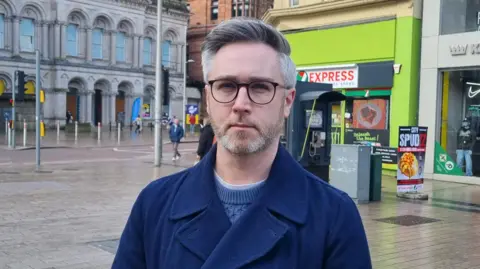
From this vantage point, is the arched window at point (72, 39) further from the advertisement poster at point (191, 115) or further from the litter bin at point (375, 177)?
the litter bin at point (375, 177)

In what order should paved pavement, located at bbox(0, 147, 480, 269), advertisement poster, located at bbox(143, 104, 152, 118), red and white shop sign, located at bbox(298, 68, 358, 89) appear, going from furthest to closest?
advertisement poster, located at bbox(143, 104, 152, 118) → red and white shop sign, located at bbox(298, 68, 358, 89) → paved pavement, located at bbox(0, 147, 480, 269)

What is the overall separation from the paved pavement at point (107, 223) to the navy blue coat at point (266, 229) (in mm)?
4559

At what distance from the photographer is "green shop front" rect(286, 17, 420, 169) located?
16203 millimetres

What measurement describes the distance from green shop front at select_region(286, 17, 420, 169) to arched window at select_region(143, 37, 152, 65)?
42951 millimetres

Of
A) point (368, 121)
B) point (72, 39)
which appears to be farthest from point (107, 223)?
point (72, 39)

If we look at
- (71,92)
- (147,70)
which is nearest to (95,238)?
(71,92)

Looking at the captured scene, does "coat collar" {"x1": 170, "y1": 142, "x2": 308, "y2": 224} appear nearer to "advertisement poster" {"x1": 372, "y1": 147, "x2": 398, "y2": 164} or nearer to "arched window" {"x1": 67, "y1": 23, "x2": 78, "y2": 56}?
"advertisement poster" {"x1": 372, "y1": 147, "x2": 398, "y2": 164}

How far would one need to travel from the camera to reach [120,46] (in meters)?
56.3

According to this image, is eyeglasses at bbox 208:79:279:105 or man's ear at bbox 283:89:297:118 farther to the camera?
man's ear at bbox 283:89:297:118

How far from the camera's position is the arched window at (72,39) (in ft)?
169

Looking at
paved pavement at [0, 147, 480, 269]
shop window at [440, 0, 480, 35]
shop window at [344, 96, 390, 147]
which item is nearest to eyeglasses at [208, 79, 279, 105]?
paved pavement at [0, 147, 480, 269]

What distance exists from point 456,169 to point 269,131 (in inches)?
570

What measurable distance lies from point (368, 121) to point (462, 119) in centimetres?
292

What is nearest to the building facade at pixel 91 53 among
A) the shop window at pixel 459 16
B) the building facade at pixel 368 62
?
the building facade at pixel 368 62
